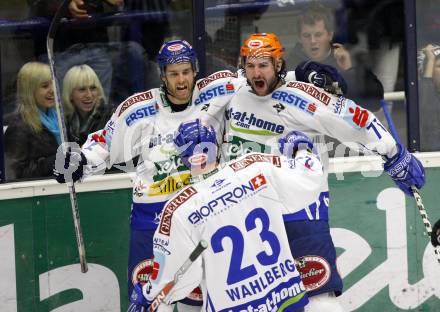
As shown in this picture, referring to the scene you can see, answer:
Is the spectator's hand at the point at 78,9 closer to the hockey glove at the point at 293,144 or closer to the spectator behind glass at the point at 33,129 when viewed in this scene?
the spectator behind glass at the point at 33,129

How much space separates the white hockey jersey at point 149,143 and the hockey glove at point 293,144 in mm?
731

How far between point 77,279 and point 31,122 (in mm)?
924

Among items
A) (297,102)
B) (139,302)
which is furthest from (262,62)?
(139,302)

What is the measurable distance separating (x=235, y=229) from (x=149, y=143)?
123 cm

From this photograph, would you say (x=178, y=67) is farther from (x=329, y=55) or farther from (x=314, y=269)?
(x=314, y=269)

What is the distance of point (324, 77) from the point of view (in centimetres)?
627

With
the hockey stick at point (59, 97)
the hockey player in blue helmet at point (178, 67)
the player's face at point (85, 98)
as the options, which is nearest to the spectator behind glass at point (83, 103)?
the player's face at point (85, 98)

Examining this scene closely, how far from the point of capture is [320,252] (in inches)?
223

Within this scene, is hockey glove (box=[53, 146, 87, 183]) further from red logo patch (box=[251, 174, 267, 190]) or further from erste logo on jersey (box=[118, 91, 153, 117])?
red logo patch (box=[251, 174, 267, 190])

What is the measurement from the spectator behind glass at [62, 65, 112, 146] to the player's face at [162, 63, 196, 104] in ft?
2.27

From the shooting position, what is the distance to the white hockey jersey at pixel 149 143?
6.36 meters

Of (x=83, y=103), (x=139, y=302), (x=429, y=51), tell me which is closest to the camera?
(x=139, y=302)

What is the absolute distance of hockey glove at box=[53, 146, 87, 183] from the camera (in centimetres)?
634

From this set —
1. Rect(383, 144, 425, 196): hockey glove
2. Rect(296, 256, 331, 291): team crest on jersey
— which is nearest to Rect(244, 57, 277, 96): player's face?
Rect(383, 144, 425, 196): hockey glove
